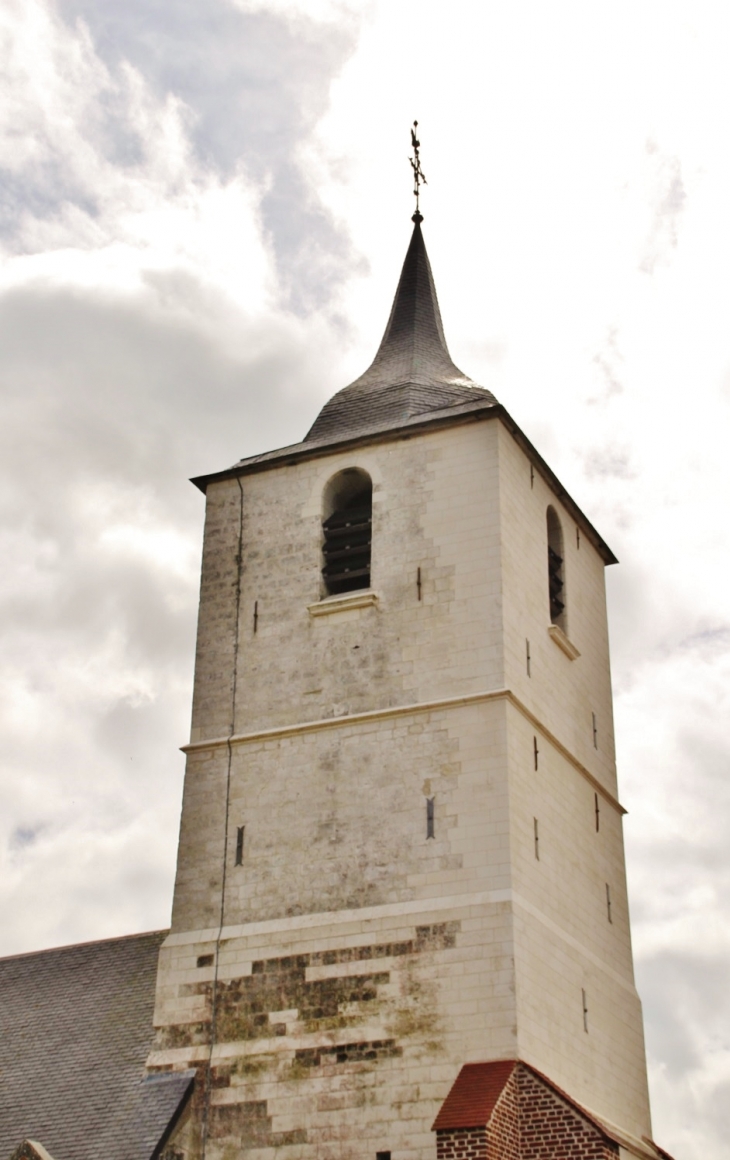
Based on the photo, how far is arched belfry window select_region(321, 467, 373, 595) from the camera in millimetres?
20094

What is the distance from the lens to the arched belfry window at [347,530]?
65.9 ft

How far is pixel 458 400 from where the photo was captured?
2123 centimetres

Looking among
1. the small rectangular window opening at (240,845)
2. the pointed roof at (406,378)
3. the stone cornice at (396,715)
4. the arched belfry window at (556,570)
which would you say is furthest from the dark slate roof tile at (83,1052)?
the pointed roof at (406,378)

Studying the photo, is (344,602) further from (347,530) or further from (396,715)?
(396,715)

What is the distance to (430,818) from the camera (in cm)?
1747

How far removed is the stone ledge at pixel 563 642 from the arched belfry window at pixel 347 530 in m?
2.45

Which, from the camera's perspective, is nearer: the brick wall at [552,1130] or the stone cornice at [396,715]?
the brick wall at [552,1130]

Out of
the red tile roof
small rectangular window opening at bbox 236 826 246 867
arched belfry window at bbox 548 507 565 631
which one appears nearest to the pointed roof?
arched belfry window at bbox 548 507 565 631

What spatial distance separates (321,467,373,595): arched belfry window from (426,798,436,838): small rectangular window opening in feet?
11.4

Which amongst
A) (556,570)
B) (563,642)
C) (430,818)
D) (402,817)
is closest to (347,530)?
(556,570)

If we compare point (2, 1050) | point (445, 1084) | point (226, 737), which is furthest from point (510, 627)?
point (2, 1050)

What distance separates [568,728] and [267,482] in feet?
17.8

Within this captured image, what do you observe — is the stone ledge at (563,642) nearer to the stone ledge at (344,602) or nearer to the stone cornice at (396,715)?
the stone cornice at (396,715)

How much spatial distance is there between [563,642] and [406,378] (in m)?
4.79
